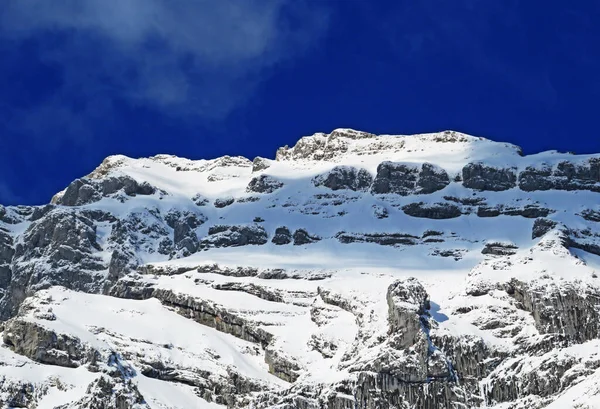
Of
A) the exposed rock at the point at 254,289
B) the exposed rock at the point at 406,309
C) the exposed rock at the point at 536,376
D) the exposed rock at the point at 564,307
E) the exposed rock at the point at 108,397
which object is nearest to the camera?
the exposed rock at the point at 108,397

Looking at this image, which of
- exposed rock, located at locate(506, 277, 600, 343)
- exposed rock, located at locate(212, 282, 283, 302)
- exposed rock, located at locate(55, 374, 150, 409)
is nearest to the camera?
exposed rock, located at locate(55, 374, 150, 409)

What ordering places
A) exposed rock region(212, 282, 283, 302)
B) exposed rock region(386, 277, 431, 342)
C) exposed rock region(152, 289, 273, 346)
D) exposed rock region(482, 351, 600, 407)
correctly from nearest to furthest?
exposed rock region(482, 351, 600, 407) < exposed rock region(386, 277, 431, 342) < exposed rock region(152, 289, 273, 346) < exposed rock region(212, 282, 283, 302)

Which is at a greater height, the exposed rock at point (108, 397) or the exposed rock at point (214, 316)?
the exposed rock at point (214, 316)

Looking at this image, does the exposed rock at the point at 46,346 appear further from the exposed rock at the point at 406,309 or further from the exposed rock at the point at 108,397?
the exposed rock at the point at 406,309

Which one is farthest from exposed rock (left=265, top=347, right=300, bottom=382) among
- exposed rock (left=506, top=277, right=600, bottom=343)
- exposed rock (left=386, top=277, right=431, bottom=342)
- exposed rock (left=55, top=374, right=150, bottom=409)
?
exposed rock (left=506, top=277, right=600, bottom=343)

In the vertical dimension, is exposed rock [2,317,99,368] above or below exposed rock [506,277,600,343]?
below

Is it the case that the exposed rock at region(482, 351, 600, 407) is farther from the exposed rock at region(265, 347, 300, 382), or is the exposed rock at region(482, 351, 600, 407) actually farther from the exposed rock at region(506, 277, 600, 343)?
the exposed rock at region(265, 347, 300, 382)

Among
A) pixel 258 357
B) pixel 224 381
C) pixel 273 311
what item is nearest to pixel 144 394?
pixel 224 381

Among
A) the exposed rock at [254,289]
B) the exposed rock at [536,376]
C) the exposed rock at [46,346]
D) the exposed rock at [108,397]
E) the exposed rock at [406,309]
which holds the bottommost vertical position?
the exposed rock at [108,397]

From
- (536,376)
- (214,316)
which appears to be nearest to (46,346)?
(214,316)

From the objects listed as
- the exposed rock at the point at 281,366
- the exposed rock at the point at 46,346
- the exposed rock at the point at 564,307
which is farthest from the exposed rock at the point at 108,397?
the exposed rock at the point at 564,307

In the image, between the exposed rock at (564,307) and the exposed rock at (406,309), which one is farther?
the exposed rock at (564,307)

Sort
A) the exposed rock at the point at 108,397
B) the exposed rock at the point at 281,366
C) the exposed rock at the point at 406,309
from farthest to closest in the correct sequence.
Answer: the exposed rock at the point at 281,366, the exposed rock at the point at 406,309, the exposed rock at the point at 108,397

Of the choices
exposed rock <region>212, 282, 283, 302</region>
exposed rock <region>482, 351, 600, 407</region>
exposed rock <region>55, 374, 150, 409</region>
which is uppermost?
exposed rock <region>212, 282, 283, 302</region>
